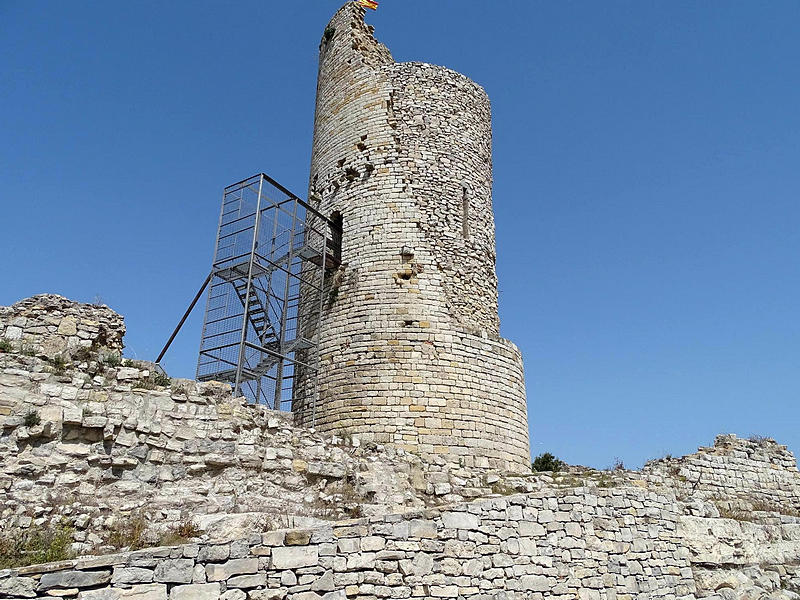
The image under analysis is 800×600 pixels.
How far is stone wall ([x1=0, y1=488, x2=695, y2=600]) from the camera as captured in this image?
571 centimetres

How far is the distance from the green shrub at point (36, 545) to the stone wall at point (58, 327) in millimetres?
2278

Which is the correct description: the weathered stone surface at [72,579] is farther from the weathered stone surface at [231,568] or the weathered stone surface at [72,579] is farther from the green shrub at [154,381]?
the green shrub at [154,381]

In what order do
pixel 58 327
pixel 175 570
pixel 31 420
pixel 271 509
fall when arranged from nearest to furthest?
pixel 175 570 < pixel 31 420 < pixel 58 327 < pixel 271 509

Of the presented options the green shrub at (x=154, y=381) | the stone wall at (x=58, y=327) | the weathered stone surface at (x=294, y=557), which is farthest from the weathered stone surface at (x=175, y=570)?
the stone wall at (x=58, y=327)

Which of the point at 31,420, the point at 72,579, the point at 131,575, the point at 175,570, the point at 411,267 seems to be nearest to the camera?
the point at 72,579

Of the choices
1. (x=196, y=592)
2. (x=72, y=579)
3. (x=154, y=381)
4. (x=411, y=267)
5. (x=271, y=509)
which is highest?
(x=411, y=267)

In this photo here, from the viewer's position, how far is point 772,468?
584 inches

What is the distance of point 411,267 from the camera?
1299 cm

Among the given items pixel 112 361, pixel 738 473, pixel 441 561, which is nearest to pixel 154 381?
pixel 112 361

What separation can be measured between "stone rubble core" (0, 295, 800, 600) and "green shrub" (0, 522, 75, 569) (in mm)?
124

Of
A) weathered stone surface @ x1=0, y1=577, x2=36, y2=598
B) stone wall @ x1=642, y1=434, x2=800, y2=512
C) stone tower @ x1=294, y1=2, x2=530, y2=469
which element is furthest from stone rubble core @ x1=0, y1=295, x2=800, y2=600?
stone wall @ x1=642, y1=434, x2=800, y2=512

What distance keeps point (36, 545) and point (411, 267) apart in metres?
8.46

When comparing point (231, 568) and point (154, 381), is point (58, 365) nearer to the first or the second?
point (154, 381)

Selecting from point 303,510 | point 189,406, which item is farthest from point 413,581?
point 189,406
